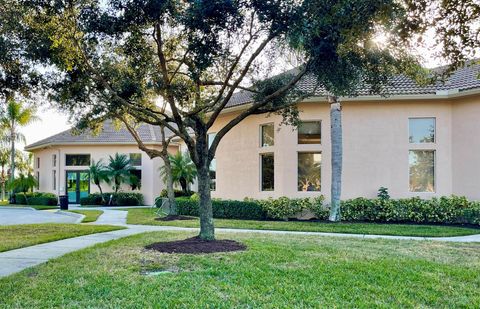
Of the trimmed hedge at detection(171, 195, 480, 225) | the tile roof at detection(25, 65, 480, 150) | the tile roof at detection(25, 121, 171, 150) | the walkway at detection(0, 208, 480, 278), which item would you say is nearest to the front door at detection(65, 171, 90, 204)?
the tile roof at detection(25, 121, 171, 150)

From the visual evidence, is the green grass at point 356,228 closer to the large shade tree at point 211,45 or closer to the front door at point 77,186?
the large shade tree at point 211,45

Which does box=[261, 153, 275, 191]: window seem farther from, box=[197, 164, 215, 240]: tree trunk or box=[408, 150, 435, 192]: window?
box=[197, 164, 215, 240]: tree trunk

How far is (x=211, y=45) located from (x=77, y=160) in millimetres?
25813

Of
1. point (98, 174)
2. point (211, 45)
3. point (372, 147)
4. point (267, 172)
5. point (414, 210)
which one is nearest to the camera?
point (211, 45)

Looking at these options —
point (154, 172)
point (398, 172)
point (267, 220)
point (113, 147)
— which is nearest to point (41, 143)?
point (113, 147)

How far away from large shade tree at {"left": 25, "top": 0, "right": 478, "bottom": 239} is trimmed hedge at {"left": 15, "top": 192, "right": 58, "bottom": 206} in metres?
21.2

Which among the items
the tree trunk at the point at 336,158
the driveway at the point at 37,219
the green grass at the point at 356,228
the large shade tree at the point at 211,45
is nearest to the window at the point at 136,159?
the driveway at the point at 37,219

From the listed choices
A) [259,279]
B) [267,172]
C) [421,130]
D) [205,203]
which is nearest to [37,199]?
[267,172]

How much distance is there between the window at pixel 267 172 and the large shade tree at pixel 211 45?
7130 mm

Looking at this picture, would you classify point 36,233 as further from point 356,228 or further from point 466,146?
point 466,146

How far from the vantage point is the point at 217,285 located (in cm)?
673

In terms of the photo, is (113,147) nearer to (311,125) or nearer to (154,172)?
(154,172)

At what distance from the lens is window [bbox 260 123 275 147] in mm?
19281

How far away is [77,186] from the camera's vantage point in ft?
108
